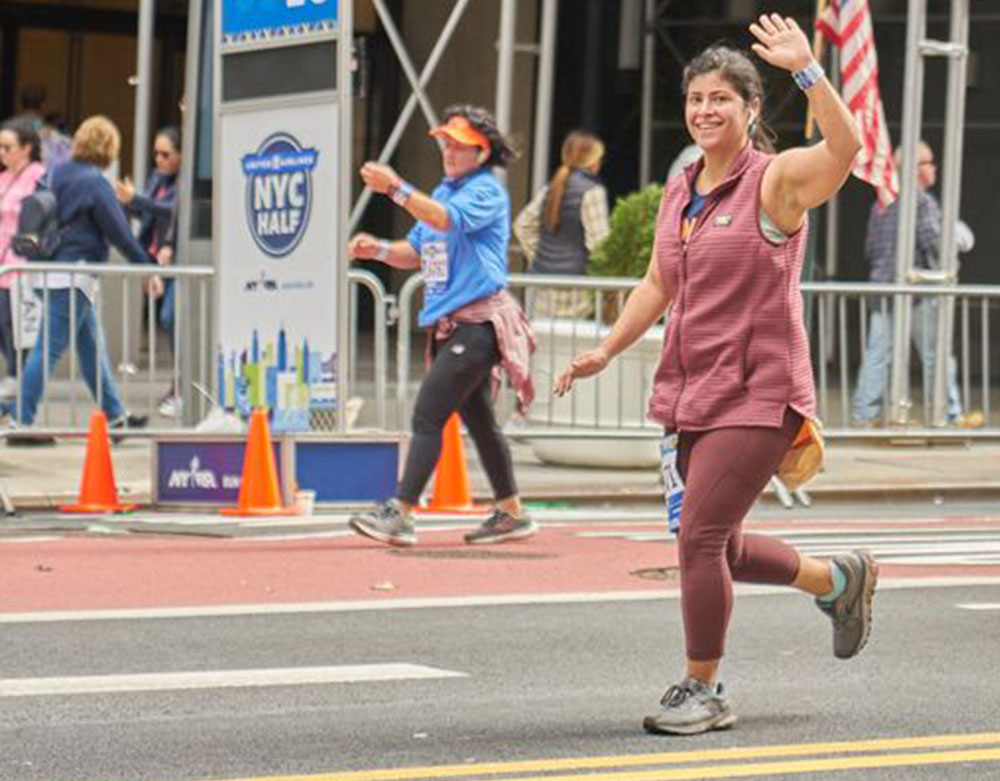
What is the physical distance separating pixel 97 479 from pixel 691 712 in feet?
21.6

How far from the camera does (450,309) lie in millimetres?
11766

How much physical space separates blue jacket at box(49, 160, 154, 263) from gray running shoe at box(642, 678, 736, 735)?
30.7ft

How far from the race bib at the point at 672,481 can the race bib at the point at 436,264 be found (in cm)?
435

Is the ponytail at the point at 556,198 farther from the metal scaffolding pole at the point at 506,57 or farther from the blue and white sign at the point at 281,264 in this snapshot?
the blue and white sign at the point at 281,264

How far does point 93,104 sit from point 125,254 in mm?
10612

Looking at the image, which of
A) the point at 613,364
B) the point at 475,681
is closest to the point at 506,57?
the point at 613,364

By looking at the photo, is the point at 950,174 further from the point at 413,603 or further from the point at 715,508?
the point at 715,508

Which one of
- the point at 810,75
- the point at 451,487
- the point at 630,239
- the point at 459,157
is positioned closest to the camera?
the point at 810,75

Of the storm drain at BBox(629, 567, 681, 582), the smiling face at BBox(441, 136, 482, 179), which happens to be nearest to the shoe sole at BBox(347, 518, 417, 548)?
the storm drain at BBox(629, 567, 681, 582)

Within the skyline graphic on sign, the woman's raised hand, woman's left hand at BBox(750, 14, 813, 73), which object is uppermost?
woman's left hand at BBox(750, 14, 813, 73)

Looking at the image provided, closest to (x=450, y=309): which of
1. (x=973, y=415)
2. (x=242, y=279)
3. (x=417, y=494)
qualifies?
(x=417, y=494)

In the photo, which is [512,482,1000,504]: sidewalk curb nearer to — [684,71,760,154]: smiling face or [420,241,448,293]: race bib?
[420,241,448,293]: race bib

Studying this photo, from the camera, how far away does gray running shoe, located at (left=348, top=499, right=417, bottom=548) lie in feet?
37.8

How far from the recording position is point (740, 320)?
7328 mm
